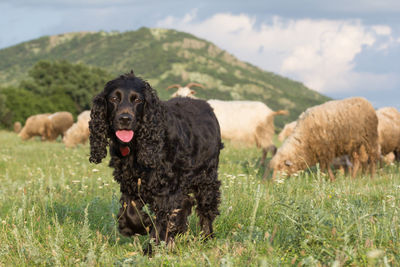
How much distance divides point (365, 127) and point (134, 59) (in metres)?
153

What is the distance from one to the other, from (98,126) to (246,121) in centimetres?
1252

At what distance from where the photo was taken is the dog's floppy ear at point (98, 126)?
377 centimetres

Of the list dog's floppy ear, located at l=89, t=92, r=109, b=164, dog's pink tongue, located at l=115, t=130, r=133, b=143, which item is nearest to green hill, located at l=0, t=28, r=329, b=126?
dog's floppy ear, located at l=89, t=92, r=109, b=164

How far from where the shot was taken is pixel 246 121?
52.4ft

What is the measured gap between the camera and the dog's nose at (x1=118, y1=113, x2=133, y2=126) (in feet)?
11.1

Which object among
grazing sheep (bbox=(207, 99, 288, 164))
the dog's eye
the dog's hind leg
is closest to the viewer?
the dog's eye

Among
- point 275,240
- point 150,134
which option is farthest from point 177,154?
point 275,240

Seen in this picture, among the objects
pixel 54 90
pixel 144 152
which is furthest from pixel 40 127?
pixel 54 90

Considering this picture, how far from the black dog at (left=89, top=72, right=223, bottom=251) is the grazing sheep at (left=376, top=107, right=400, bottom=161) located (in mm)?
11029

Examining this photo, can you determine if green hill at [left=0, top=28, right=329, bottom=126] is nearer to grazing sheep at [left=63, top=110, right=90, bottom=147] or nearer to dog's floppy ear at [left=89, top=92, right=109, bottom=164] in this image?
grazing sheep at [left=63, top=110, right=90, bottom=147]

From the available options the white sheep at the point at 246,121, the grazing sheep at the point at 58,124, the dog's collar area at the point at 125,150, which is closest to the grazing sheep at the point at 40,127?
the grazing sheep at the point at 58,124

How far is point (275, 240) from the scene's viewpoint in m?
3.11

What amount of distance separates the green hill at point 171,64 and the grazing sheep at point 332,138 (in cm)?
8841

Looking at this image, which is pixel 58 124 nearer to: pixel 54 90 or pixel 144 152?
pixel 144 152
